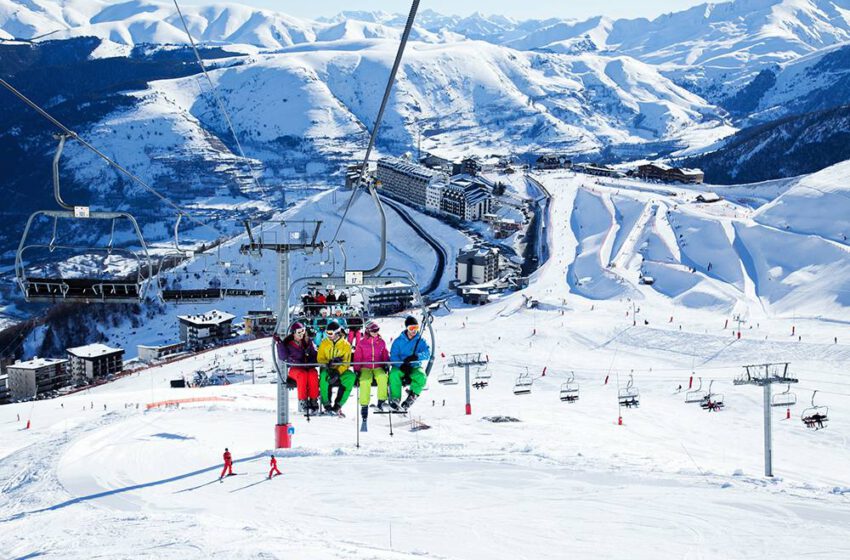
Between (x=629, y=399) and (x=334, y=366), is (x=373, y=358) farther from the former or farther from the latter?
(x=629, y=399)

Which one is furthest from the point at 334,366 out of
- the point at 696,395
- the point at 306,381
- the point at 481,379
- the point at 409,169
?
the point at 409,169

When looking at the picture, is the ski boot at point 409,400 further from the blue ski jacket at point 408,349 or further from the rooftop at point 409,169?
the rooftop at point 409,169

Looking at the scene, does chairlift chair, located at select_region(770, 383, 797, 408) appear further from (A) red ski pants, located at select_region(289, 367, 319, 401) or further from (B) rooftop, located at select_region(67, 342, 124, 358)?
(B) rooftop, located at select_region(67, 342, 124, 358)

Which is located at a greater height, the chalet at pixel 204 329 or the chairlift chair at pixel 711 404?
the chalet at pixel 204 329

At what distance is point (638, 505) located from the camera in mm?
12062

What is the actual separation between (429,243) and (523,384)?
45020 millimetres

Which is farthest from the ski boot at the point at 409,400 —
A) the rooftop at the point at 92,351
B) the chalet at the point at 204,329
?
the chalet at the point at 204,329

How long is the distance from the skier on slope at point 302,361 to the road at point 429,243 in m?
48.6

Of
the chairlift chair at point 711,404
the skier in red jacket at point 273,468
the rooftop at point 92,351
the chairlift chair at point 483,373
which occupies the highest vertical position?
the skier in red jacket at point 273,468

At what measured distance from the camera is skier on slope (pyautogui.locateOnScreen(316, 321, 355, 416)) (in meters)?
11.1

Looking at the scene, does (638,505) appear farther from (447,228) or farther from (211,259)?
(211,259)

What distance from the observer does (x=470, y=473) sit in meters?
14.3

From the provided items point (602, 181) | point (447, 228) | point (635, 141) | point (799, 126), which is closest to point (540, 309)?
point (447, 228)

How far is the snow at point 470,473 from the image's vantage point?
34.7 ft
